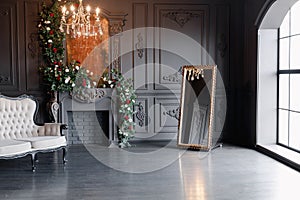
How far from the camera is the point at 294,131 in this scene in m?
6.15

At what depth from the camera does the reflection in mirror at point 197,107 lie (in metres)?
6.52

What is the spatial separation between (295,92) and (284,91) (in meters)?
0.36

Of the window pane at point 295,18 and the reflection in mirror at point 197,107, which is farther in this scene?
the reflection in mirror at point 197,107

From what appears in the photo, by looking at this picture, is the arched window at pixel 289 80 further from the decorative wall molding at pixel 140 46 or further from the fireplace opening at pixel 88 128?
the fireplace opening at pixel 88 128

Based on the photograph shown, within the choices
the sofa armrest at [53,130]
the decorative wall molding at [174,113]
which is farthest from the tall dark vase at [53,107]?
the decorative wall molding at [174,113]

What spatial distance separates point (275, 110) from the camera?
21.7ft

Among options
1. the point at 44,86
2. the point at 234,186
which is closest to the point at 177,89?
the point at 44,86

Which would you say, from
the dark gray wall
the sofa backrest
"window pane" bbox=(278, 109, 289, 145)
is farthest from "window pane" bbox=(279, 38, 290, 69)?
the sofa backrest

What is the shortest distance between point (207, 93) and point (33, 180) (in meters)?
3.45

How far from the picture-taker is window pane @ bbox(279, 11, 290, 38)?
20.8ft

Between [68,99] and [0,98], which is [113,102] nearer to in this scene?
[68,99]

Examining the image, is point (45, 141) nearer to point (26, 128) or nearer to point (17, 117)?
point (26, 128)

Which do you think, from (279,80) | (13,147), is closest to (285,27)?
(279,80)

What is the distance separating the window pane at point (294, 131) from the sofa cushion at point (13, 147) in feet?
14.4
